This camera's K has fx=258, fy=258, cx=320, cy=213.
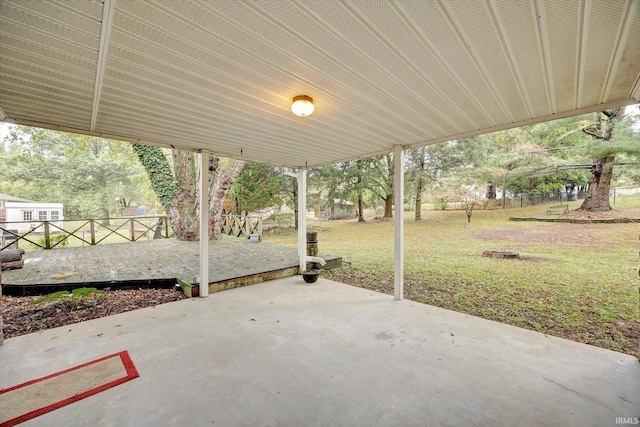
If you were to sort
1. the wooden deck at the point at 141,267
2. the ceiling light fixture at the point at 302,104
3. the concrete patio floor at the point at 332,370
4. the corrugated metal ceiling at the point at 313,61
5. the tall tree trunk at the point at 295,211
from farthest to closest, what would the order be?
the tall tree trunk at the point at 295,211 < the wooden deck at the point at 141,267 < the ceiling light fixture at the point at 302,104 < the concrete patio floor at the point at 332,370 < the corrugated metal ceiling at the point at 313,61

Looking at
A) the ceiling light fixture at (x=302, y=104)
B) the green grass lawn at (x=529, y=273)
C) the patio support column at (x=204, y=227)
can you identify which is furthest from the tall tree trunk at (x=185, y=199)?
the ceiling light fixture at (x=302, y=104)

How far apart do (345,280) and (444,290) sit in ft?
5.85

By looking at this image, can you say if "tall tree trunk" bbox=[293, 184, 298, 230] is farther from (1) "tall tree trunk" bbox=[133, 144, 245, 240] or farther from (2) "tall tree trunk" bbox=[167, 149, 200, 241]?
(2) "tall tree trunk" bbox=[167, 149, 200, 241]

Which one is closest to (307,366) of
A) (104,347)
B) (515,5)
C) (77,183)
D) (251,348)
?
(251,348)

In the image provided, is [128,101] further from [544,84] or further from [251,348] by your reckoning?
[544,84]

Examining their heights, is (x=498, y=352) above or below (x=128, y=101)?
below

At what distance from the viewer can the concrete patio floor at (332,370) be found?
1.69m

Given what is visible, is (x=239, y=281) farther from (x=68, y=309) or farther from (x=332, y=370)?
(x=332, y=370)

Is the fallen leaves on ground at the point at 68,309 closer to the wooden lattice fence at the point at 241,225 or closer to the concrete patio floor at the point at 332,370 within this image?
the concrete patio floor at the point at 332,370

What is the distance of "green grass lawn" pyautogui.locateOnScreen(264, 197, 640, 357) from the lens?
3.17 meters

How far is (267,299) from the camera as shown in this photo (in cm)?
398

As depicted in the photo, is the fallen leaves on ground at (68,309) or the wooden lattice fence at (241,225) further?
the wooden lattice fence at (241,225)

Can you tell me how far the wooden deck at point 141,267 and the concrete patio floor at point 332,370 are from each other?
1.24 metres

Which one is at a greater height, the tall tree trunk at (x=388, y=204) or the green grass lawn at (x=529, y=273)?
the tall tree trunk at (x=388, y=204)
